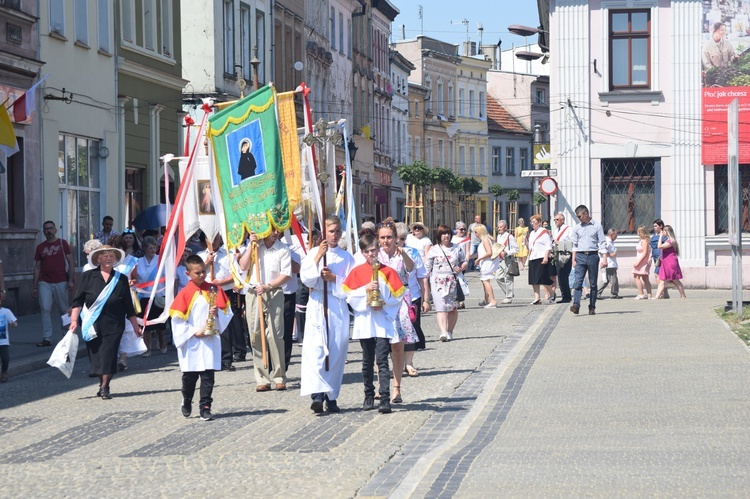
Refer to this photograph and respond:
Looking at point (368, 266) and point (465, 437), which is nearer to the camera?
point (465, 437)

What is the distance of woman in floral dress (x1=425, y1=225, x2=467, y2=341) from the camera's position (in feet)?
59.9

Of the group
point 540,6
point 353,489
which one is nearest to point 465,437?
point 353,489

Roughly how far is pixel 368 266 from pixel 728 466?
4.40 meters

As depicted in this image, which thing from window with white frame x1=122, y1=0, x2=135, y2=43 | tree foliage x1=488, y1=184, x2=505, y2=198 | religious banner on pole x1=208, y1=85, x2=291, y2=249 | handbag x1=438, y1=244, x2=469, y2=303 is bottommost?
handbag x1=438, y1=244, x2=469, y2=303

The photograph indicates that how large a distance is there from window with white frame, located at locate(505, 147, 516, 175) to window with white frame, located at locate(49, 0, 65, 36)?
65.1m

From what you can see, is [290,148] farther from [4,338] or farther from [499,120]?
[499,120]

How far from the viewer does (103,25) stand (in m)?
30.1

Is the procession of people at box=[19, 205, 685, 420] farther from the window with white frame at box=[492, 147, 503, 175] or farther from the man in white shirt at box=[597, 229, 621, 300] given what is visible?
the window with white frame at box=[492, 147, 503, 175]

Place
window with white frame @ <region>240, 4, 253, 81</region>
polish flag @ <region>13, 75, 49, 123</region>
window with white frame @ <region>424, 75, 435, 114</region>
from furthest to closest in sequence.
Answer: window with white frame @ <region>424, 75, 435, 114</region>, window with white frame @ <region>240, 4, 253, 81</region>, polish flag @ <region>13, 75, 49, 123</region>

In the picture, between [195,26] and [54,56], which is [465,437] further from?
[195,26]

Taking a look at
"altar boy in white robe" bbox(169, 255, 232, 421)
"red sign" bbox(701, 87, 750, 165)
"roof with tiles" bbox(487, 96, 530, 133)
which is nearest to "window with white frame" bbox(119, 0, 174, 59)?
"red sign" bbox(701, 87, 750, 165)

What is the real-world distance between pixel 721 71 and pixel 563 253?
8.29m

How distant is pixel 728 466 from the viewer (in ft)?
27.8

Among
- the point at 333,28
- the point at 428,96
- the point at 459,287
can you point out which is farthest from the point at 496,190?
the point at 459,287
